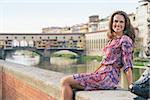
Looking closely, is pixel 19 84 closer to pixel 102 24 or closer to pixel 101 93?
pixel 101 93

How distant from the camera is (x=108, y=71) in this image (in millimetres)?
2279

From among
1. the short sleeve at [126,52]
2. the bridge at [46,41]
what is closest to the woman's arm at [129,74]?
the short sleeve at [126,52]

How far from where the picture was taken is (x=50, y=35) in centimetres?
5203

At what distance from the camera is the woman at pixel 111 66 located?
2.26 m

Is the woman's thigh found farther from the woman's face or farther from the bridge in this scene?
the bridge

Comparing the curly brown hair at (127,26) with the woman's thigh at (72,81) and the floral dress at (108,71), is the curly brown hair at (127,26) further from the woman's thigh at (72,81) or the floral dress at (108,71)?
the woman's thigh at (72,81)

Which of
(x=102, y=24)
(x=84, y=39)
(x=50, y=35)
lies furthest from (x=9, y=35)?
(x=102, y=24)

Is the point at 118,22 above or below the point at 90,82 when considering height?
above

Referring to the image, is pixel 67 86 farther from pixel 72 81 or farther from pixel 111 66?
pixel 111 66

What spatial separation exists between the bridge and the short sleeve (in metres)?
44.7

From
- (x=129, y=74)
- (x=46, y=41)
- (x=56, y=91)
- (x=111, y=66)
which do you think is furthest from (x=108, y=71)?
(x=46, y=41)

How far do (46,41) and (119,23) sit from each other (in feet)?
163

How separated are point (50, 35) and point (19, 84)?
47.8 metres

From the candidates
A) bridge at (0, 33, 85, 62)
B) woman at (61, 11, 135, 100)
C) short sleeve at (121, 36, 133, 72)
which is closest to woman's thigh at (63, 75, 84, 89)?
woman at (61, 11, 135, 100)
